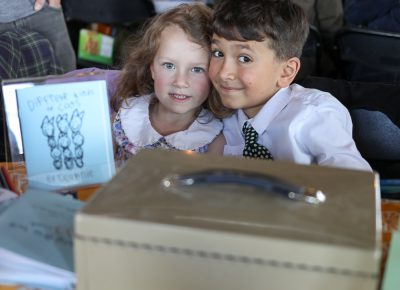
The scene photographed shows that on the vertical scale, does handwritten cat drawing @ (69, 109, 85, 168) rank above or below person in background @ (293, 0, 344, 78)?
above

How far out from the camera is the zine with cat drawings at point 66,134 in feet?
3.50

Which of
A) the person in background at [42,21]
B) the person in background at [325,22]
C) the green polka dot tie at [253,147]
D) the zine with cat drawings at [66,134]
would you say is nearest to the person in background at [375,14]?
the person in background at [325,22]

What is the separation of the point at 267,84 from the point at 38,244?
2.42ft

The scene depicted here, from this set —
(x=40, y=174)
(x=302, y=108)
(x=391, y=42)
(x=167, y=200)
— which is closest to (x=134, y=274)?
(x=167, y=200)

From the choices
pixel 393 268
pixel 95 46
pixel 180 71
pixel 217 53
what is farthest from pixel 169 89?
pixel 95 46

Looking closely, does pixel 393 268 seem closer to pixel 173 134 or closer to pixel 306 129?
pixel 306 129

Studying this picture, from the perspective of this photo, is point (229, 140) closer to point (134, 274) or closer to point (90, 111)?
point (90, 111)

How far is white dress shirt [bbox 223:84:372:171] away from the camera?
1.23 meters

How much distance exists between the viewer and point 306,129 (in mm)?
1292

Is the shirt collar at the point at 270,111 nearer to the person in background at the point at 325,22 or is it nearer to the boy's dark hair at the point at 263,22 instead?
the boy's dark hair at the point at 263,22

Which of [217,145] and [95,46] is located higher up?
[217,145]

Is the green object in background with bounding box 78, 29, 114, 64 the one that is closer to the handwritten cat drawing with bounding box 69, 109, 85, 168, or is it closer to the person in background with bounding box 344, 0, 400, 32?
the person in background with bounding box 344, 0, 400, 32

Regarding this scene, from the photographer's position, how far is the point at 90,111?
3.56 feet

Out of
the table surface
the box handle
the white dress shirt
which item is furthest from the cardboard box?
the white dress shirt
